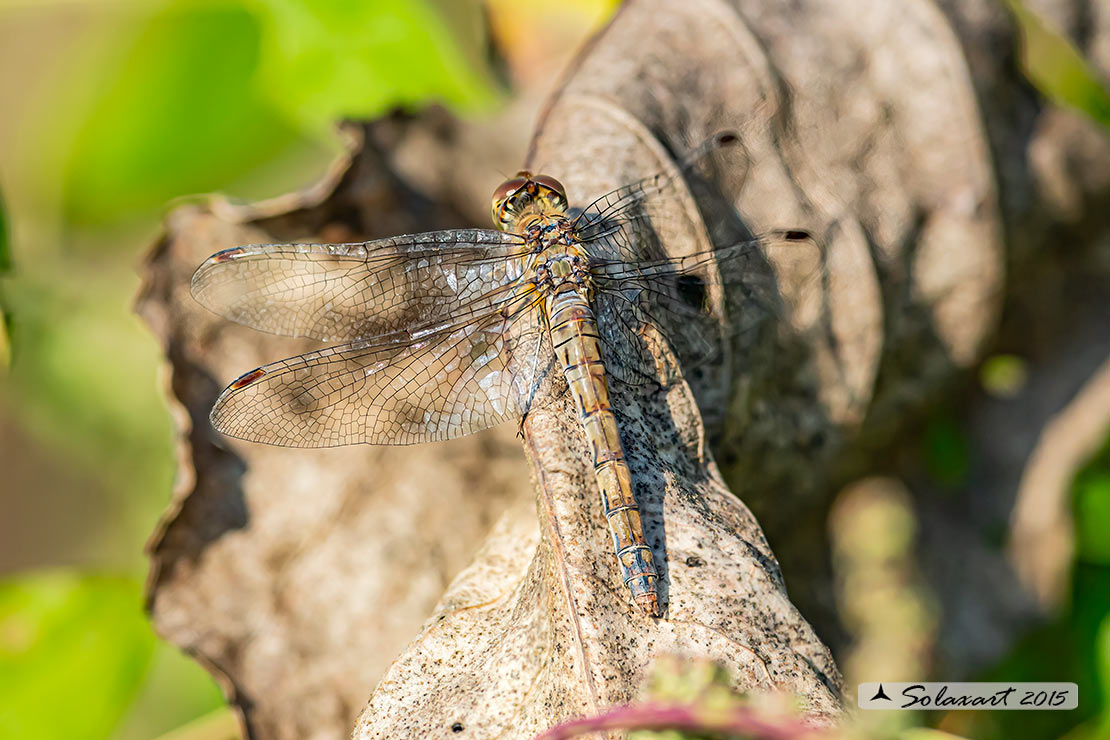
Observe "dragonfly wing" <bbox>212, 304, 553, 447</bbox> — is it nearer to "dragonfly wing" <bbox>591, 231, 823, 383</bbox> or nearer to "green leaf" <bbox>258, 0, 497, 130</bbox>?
"dragonfly wing" <bbox>591, 231, 823, 383</bbox>

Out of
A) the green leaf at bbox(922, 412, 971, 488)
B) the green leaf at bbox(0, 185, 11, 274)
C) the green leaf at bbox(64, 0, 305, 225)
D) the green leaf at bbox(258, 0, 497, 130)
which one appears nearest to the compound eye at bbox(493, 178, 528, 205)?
the green leaf at bbox(258, 0, 497, 130)

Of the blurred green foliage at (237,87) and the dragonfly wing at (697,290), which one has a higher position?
the blurred green foliage at (237,87)

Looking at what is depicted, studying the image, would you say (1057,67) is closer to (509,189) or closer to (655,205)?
(655,205)

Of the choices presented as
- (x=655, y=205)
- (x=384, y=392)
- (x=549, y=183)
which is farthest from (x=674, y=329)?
(x=384, y=392)

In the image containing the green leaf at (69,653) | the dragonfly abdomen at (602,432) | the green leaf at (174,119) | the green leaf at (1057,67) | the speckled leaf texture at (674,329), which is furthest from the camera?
the green leaf at (174,119)

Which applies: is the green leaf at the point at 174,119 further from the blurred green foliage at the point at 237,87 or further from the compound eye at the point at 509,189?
the compound eye at the point at 509,189

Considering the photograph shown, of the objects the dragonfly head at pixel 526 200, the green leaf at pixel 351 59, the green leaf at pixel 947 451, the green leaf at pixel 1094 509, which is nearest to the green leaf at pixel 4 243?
the green leaf at pixel 351 59

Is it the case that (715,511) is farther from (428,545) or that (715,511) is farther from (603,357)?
(428,545)
